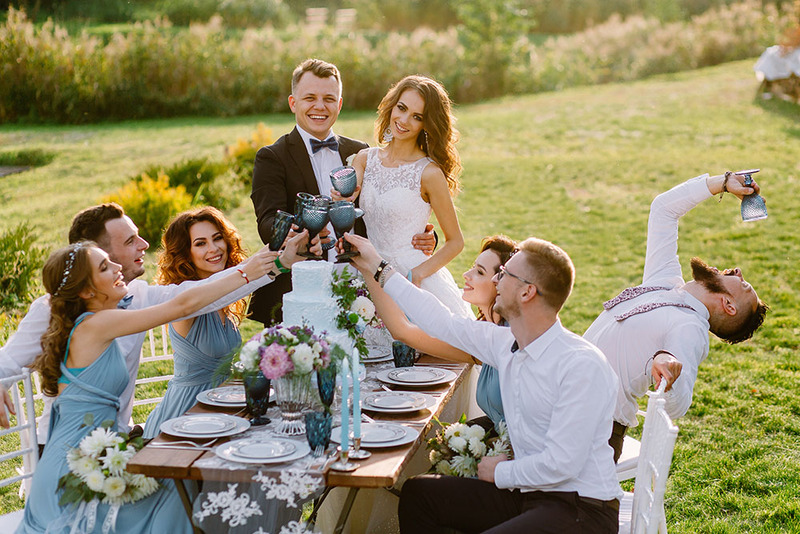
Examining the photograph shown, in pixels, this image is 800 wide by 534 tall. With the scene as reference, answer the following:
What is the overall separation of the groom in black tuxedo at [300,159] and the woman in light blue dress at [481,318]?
78 cm

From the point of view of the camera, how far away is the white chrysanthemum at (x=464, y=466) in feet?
11.6

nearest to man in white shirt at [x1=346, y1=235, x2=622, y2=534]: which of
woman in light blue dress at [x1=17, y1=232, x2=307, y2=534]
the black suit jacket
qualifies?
woman in light blue dress at [x1=17, y1=232, x2=307, y2=534]

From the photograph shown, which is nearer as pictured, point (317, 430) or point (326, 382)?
point (317, 430)

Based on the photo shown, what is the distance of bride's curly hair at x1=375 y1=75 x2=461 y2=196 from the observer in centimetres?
475

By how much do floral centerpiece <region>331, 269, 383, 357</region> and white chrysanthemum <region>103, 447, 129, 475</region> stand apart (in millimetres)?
1052

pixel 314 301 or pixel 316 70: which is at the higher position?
pixel 316 70

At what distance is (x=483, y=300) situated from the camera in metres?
4.25

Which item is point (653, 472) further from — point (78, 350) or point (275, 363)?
point (78, 350)

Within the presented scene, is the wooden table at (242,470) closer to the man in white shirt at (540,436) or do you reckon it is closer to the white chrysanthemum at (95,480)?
the white chrysanthemum at (95,480)

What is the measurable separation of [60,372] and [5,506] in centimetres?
205

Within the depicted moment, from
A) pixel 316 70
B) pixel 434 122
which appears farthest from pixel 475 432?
pixel 316 70

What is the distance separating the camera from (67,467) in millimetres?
3543

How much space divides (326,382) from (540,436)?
0.88 m

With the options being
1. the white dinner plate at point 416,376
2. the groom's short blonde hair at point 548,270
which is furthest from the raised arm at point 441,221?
the groom's short blonde hair at point 548,270
